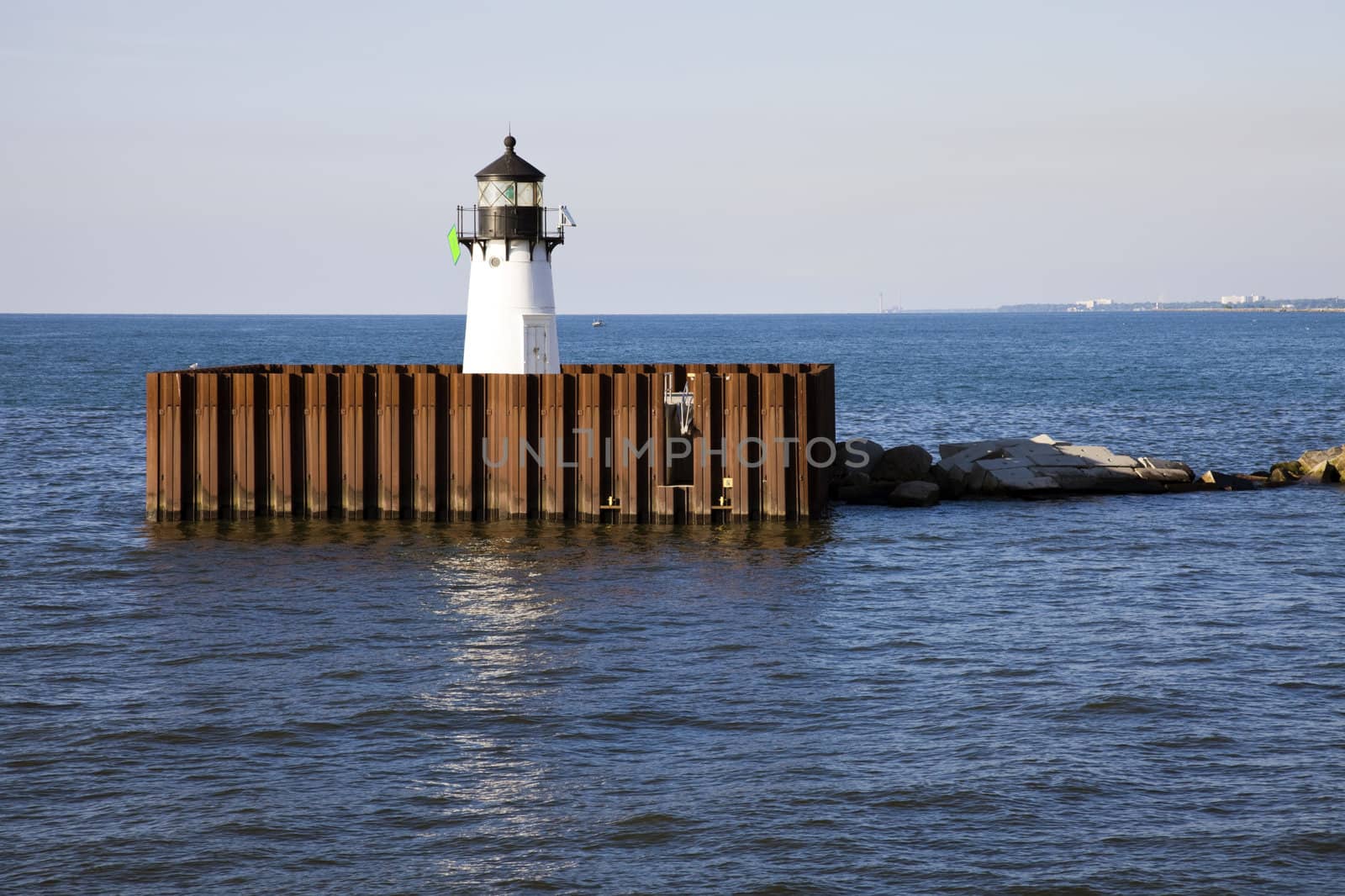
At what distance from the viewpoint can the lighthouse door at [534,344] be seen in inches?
1253

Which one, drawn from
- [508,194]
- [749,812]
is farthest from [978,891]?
[508,194]

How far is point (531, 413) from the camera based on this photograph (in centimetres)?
2817

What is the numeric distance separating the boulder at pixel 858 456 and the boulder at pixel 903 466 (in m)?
0.17

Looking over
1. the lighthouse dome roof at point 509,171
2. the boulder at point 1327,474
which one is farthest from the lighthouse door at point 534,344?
the boulder at point 1327,474

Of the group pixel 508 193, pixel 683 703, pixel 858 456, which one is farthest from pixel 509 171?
pixel 683 703

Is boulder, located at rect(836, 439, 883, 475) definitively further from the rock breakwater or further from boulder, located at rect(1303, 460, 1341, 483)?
boulder, located at rect(1303, 460, 1341, 483)

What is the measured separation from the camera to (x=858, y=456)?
3444 centimetres

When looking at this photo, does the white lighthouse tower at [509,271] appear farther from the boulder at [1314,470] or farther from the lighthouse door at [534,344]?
the boulder at [1314,470]

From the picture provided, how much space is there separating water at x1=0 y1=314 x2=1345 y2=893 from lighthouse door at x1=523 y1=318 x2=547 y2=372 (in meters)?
5.34

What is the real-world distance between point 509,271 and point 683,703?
16.8 metres

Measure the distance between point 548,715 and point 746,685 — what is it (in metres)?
2.67

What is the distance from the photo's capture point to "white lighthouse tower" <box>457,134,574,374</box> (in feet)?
104

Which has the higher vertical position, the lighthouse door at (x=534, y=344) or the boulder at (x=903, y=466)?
the lighthouse door at (x=534, y=344)

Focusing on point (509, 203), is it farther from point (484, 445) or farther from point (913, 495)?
point (913, 495)
